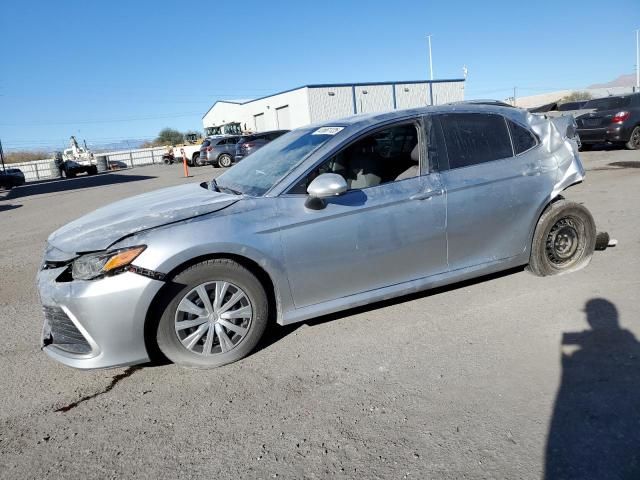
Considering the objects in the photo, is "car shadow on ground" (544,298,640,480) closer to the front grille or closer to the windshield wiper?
the windshield wiper

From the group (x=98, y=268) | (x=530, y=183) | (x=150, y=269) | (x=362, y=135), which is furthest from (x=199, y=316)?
(x=530, y=183)

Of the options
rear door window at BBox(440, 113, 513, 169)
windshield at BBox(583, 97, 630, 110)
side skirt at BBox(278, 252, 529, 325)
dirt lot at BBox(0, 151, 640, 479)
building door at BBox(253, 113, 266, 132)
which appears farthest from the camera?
building door at BBox(253, 113, 266, 132)

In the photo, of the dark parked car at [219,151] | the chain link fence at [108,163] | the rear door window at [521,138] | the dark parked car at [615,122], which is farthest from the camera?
the chain link fence at [108,163]

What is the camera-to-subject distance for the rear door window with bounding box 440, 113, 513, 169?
4.02 meters

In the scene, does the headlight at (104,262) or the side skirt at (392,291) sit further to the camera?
the side skirt at (392,291)

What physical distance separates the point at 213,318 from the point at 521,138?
308 centimetres

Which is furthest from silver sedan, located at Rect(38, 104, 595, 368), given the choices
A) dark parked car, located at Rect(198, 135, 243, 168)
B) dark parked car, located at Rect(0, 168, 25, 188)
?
dark parked car, located at Rect(0, 168, 25, 188)

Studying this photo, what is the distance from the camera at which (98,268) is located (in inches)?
118

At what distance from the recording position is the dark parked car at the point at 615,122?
14.1m

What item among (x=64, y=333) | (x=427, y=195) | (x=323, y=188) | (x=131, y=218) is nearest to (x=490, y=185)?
(x=427, y=195)

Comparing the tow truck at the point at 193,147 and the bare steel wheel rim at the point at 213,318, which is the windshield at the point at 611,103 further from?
the tow truck at the point at 193,147

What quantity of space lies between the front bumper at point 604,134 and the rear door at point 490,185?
39.1ft

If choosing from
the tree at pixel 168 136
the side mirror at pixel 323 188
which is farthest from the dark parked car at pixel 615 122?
the tree at pixel 168 136

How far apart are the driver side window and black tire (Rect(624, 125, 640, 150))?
13378 mm
